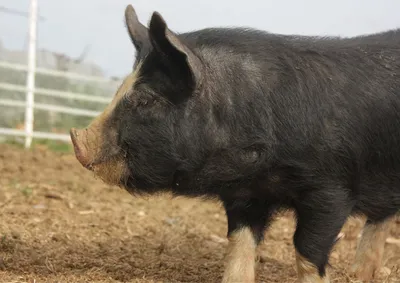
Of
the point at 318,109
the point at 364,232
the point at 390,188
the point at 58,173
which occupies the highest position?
the point at 318,109

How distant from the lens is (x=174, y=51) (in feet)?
13.0

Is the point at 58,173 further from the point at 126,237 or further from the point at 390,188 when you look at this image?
the point at 390,188

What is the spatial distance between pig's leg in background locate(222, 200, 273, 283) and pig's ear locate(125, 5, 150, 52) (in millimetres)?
1261

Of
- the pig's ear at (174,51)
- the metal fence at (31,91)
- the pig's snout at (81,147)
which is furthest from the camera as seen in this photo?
the metal fence at (31,91)

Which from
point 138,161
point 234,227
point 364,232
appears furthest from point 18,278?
point 364,232

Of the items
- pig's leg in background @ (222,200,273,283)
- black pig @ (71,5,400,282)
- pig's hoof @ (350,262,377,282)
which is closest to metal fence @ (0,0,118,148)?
pig's hoof @ (350,262,377,282)

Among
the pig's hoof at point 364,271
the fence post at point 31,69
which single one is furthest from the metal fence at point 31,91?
the pig's hoof at point 364,271

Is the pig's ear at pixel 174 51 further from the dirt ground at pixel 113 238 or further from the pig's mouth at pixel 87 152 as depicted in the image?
the dirt ground at pixel 113 238

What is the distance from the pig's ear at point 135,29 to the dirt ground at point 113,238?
3.33ft

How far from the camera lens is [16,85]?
14.0 metres

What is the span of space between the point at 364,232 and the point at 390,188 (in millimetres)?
1351

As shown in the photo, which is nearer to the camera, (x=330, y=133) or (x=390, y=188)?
(x=330, y=133)

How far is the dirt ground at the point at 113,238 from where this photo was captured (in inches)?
199

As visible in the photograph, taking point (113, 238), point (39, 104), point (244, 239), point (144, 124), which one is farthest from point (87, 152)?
point (39, 104)
